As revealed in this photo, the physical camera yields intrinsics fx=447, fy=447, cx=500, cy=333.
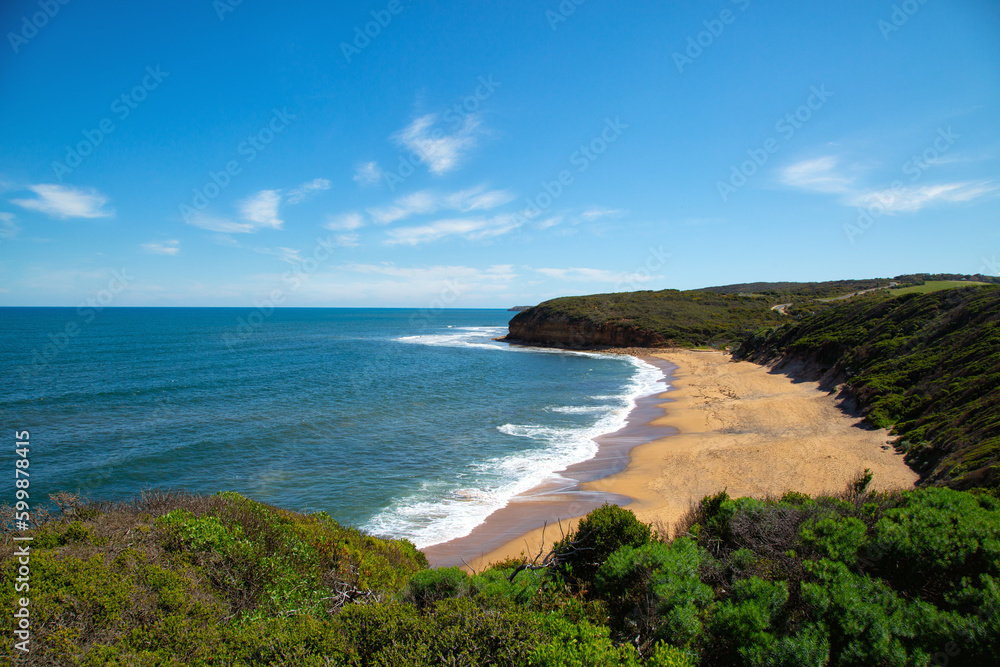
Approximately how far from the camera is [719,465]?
606 inches

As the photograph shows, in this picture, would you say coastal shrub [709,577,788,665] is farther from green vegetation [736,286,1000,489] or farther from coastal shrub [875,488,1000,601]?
green vegetation [736,286,1000,489]

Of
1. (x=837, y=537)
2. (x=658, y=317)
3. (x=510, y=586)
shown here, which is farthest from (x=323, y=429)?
(x=658, y=317)

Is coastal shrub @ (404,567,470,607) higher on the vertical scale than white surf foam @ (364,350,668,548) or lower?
higher

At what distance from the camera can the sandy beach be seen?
11.6m

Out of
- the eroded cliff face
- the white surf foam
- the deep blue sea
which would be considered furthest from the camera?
the eroded cliff face

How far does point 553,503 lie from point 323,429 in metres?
12.5

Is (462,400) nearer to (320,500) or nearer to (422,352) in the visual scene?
(320,500)

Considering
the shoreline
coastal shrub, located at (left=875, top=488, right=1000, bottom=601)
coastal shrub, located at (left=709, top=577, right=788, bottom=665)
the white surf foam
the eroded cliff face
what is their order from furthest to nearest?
the eroded cliff face → the white surf foam → the shoreline → coastal shrub, located at (left=875, top=488, right=1000, bottom=601) → coastal shrub, located at (left=709, top=577, right=788, bottom=665)

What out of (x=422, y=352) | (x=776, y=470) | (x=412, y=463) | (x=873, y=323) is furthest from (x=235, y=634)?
(x=422, y=352)

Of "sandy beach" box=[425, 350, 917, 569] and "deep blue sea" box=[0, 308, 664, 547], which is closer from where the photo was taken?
"sandy beach" box=[425, 350, 917, 569]

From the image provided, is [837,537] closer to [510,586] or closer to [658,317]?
[510,586]

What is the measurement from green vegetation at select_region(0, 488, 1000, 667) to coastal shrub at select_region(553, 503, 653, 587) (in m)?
0.06

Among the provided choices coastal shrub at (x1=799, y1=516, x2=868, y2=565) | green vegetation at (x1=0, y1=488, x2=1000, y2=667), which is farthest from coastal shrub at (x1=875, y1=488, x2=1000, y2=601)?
coastal shrub at (x1=799, y1=516, x2=868, y2=565)

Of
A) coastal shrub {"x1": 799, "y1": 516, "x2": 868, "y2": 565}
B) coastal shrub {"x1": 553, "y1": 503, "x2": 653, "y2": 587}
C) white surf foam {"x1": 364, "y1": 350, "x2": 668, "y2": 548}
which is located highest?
coastal shrub {"x1": 799, "y1": 516, "x2": 868, "y2": 565}
